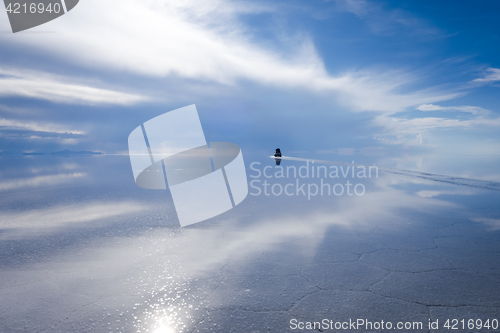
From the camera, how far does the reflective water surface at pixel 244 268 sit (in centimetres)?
239

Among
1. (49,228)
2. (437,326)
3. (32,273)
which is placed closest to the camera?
(437,326)

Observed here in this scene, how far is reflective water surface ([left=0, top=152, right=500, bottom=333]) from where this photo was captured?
2.39 metres

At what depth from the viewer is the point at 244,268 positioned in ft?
10.9

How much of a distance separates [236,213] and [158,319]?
3.99 meters

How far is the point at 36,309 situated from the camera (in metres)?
2.51

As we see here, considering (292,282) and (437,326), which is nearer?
(437,326)

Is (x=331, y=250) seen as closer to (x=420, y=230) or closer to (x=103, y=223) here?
(x=420, y=230)

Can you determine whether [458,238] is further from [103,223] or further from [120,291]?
[103,223]

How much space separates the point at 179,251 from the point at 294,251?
165cm

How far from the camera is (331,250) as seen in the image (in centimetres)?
392

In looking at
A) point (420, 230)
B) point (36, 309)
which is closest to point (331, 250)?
point (420, 230)

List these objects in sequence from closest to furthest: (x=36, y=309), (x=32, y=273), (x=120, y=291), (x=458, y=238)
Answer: (x=36, y=309) < (x=120, y=291) < (x=32, y=273) < (x=458, y=238)

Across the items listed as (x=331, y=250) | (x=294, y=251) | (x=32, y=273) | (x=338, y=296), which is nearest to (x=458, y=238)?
(x=331, y=250)

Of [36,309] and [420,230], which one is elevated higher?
[36,309]
